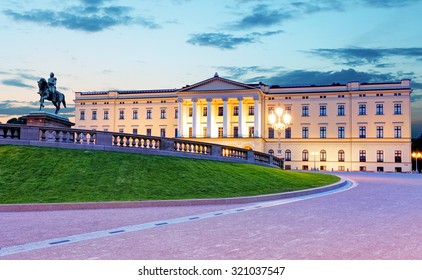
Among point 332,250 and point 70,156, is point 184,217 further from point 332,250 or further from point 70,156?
point 70,156

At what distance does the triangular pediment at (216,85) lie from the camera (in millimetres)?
90631

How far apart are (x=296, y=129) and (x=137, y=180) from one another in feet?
254

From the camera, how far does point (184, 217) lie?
13133mm

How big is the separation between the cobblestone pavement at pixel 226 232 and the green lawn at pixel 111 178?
266 cm

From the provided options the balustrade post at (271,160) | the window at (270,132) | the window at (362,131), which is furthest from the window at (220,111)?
the balustrade post at (271,160)

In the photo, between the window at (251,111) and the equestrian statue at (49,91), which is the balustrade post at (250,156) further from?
the window at (251,111)

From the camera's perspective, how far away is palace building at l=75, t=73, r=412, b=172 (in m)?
88.8

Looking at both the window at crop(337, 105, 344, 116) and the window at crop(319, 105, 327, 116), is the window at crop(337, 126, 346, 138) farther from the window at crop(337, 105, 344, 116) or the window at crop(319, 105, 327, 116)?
the window at crop(319, 105, 327, 116)

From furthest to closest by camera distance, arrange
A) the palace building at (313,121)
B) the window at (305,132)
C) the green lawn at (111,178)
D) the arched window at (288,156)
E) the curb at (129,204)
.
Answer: the window at (305,132) < the arched window at (288,156) < the palace building at (313,121) < the green lawn at (111,178) < the curb at (129,204)

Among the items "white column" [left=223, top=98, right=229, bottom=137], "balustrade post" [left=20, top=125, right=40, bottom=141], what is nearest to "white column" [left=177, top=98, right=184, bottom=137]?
"white column" [left=223, top=98, right=229, bottom=137]

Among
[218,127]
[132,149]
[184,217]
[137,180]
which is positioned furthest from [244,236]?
[218,127]

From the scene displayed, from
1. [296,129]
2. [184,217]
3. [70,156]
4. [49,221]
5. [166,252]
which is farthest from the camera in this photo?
[296,129]

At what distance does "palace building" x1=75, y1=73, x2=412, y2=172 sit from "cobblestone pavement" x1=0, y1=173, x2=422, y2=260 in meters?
75.6

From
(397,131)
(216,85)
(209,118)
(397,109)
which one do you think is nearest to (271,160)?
(216,85)
